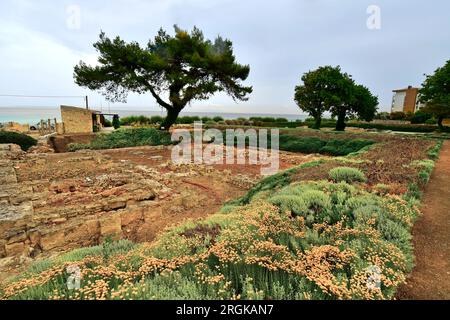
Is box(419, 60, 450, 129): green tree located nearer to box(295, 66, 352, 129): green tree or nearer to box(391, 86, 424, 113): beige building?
box(295, 66, 352, 129): green tree

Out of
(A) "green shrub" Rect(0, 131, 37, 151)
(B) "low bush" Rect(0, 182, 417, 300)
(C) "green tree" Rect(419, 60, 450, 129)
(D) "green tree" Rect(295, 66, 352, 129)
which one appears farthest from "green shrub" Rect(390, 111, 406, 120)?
(A) "green shrub" Rect(0, 131, 37, 151)

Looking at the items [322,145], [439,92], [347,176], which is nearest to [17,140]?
[347,176]

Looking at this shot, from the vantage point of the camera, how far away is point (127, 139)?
17844 mm

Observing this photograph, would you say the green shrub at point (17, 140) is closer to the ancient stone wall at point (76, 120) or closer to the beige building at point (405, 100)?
the ancient stone wall at point (76, 120)

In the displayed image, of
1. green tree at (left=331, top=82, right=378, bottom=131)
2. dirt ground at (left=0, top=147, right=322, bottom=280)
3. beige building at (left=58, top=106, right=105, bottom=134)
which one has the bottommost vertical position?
dirt ground at (left=0, top=147, right=322, bottom=280)

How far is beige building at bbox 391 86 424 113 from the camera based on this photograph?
56.2 m

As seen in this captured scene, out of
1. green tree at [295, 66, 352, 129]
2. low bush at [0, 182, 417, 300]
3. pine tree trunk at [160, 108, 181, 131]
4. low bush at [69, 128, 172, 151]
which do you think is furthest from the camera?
green tree at [295, 66, 352, 129]

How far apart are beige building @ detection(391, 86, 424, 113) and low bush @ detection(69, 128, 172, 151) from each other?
6166cm

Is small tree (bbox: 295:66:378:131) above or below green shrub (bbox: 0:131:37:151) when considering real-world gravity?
above

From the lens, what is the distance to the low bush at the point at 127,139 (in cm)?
1614

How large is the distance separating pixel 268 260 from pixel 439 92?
2520 centimetres

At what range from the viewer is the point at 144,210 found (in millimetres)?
6082

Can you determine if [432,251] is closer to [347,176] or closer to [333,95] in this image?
[347,176]
